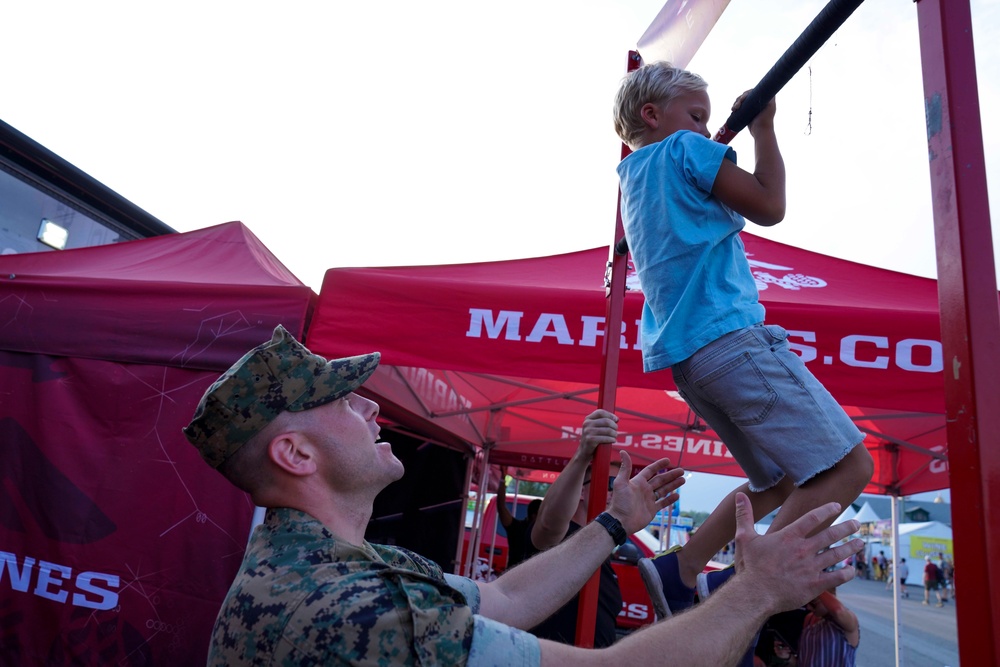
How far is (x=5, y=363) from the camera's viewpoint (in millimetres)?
4043

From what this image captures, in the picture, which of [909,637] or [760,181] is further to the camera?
[909,637]

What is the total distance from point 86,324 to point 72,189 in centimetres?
528

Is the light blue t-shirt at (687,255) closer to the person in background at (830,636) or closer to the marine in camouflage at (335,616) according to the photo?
the marine in camouflage at (335,616)

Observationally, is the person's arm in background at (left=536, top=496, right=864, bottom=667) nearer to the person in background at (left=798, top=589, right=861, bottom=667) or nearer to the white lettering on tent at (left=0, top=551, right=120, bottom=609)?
the person in background at (left=798, top=589, right=861, bottom=667)

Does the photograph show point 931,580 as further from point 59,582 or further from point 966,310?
point 966,310

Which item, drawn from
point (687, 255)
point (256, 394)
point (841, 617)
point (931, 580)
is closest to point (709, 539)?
point (687, 255)

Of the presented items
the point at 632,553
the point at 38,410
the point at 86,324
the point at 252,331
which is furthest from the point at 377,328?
the point at 38,410

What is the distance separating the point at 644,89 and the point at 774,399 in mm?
971

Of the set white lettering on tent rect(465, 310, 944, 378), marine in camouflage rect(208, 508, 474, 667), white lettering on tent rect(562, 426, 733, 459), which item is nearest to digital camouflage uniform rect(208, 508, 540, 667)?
marine in camouflage rect(208, 508, 474, 667)

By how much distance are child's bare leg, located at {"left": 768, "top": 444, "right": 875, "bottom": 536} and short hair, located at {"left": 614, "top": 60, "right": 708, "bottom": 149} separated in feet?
3.45

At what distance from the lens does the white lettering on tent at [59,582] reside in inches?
141

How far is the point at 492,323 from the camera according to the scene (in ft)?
11.0

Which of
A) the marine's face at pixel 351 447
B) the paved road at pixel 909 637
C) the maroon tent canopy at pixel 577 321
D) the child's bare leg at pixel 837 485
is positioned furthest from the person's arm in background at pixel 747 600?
the paved road at pixel 909 637

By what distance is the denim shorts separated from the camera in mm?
1383
